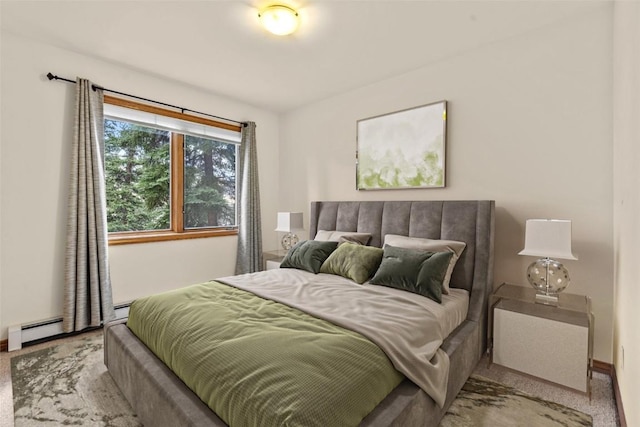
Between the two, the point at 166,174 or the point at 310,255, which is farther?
the point at 166,174

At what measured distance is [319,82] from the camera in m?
3.53

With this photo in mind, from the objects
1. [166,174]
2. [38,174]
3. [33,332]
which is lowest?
[33,332]

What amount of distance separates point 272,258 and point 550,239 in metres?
2.94

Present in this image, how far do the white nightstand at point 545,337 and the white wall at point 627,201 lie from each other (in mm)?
177

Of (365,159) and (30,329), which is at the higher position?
(365,159)

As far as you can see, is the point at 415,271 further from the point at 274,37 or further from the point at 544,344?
the point at 274,37

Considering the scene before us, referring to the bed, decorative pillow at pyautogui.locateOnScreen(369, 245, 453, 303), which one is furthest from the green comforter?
decorative pillow at pyautogui.locateOnScreen(369, 245, 453, 303)

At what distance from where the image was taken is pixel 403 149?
10.7 ft

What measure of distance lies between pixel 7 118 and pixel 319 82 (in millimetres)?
2854

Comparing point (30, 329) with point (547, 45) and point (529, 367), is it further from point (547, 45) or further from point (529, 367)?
point (547, 45)

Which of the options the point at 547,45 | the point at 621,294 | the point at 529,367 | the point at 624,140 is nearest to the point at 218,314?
the point at 529,367

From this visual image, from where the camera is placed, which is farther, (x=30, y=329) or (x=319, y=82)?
(x=319, y=82)

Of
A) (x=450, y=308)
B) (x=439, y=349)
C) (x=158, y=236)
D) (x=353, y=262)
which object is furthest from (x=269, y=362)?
(x=158, y=236)

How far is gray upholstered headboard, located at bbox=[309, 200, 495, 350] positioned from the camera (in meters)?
2.47
